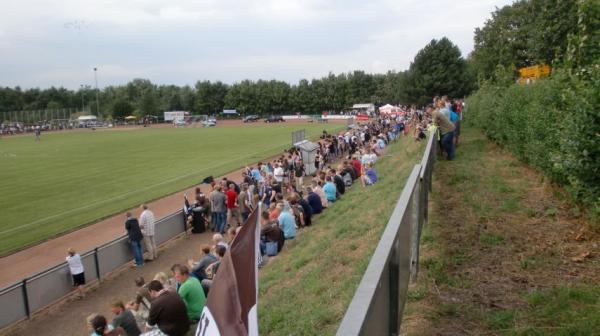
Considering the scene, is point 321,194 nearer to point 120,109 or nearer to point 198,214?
point 198,214

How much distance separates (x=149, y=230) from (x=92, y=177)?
62.8ft

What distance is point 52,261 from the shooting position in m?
15.2

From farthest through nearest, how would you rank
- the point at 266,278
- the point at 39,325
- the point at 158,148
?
the point at 158,148 → the point at 39,325 → the point at 266,278

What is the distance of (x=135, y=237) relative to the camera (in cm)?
1406

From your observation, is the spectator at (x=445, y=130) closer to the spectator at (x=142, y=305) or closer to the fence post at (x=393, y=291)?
the spectator at (x=142, y=305)

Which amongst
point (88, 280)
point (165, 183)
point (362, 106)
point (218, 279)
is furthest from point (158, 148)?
point (362, 106)

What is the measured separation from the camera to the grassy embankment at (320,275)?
6.03 metres

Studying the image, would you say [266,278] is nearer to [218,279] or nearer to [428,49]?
[218,279]

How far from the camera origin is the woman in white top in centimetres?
1194

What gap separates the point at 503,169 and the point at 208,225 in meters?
10.8

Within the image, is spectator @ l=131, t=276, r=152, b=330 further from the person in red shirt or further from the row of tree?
the row of tree

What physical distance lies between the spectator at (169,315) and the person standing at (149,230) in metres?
7.09

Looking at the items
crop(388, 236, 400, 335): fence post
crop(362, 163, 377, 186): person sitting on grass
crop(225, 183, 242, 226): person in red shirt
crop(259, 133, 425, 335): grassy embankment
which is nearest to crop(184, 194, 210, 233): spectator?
crop(225, 183, 242, 226): person in red shirt

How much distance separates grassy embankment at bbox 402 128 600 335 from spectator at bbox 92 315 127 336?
501 centimetres
